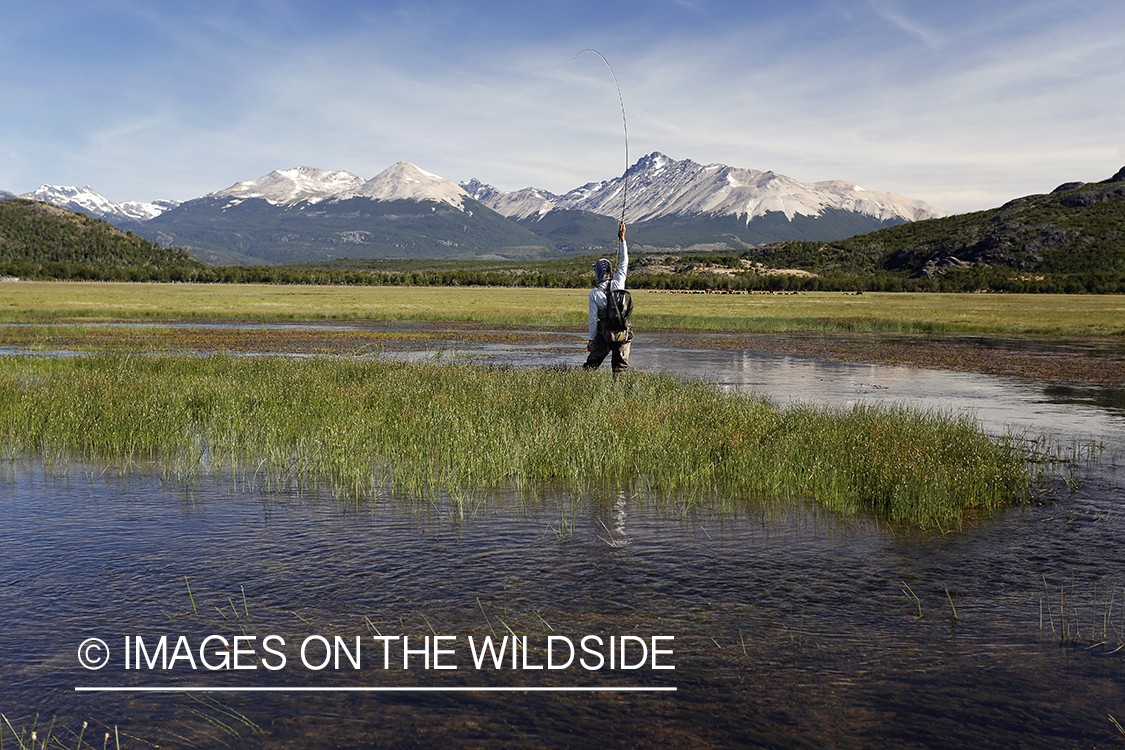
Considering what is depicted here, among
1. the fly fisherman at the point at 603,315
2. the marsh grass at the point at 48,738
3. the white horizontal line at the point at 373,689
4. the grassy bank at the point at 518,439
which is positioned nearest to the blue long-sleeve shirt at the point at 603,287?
the fly fisherman at the point at 603,315

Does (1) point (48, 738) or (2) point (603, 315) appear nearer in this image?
(1) point (48, 738)

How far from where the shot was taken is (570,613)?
6621 millimetres

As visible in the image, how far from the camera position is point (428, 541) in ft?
27.8

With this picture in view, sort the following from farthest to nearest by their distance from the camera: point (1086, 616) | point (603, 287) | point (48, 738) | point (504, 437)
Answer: point (603, 287) → point (504, 437) → point (1086, 616) → point (48, 738)

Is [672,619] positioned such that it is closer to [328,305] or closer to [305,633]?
[305,633]

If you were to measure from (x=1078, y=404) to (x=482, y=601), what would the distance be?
1985cm

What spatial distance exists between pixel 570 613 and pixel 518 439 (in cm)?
621

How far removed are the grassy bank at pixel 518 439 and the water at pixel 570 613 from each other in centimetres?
80

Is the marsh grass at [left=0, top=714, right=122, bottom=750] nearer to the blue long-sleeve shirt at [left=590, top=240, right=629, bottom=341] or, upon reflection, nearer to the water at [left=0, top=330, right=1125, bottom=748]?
the water at [left=0, top=330, right=1125, bottom=748]

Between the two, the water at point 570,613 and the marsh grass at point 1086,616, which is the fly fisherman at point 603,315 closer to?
the water at point 570,613

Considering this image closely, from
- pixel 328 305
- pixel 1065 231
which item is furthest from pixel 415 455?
pixel 1065 231

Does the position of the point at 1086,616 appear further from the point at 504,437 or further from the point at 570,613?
the point at 504,437

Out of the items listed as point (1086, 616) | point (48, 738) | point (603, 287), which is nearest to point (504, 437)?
point (603, 287)

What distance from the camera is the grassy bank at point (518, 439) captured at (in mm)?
10953
